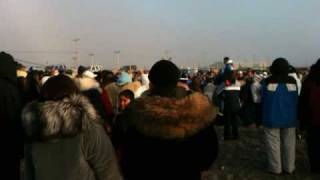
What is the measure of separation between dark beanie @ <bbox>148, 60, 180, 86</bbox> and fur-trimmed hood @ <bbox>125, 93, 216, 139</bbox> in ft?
0.46

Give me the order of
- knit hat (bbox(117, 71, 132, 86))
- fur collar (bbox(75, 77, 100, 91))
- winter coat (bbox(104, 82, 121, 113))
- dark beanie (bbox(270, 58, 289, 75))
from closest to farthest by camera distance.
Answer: fur collar (bbox(75, 77, 100, 91))
dark beanie (bbox(270, 58, 289, 75))
winter coat (bbox(104, 82, 121, 113))
knit hat (bbox(117, 71, 132, 86))

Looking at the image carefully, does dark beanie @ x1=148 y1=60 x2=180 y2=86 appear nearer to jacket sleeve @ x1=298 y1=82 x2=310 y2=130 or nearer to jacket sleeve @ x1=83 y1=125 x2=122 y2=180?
jacket sleeve @ x1=83 y1=125 x2=122 y2=180

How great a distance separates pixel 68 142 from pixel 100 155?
0.85 feet

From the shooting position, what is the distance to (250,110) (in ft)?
49.3

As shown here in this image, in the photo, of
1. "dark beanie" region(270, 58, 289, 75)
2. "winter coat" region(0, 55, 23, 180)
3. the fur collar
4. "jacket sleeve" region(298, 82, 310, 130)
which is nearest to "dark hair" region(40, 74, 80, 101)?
"winter coat" region(0, 55, 23, 180)

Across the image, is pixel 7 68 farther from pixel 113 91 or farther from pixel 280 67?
pixel 280 67

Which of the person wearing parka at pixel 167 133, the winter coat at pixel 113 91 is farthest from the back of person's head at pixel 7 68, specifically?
the winter coat at pixel 113 91

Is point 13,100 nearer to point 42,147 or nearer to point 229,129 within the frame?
point 42,147

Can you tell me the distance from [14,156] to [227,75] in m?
8.23

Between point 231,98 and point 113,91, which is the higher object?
point 113,91

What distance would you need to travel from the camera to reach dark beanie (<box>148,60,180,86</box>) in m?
4.04

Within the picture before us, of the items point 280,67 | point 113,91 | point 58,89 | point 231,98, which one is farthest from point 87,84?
point 231,98

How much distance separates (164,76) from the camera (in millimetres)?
4039

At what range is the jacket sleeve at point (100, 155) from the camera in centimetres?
384
